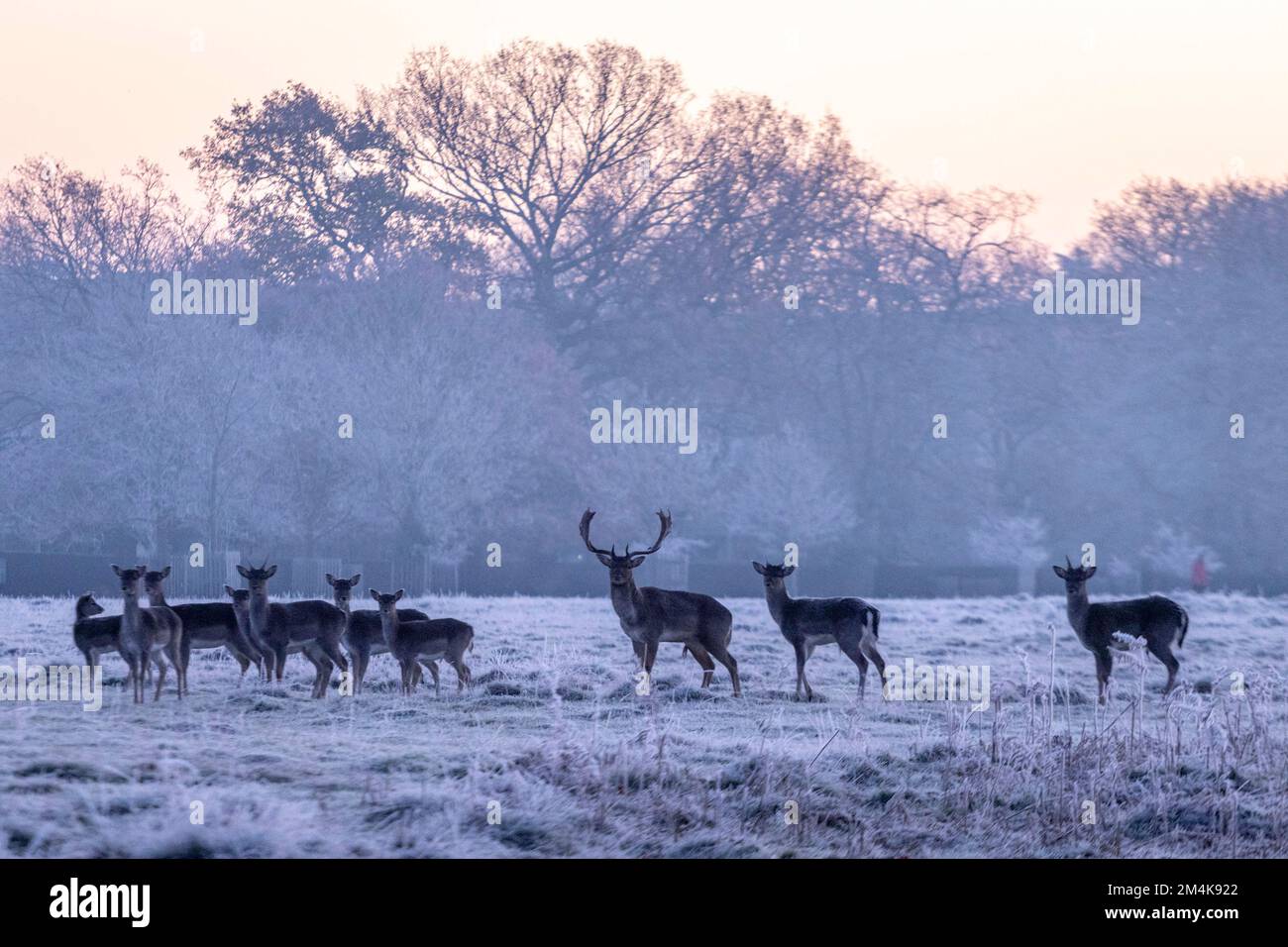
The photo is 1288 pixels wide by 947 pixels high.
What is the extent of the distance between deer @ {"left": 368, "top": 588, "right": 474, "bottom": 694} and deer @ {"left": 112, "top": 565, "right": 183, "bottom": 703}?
76.2 inches

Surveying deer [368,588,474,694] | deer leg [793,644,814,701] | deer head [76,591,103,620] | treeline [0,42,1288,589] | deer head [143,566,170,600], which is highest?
treeline [0,42,1288,589]

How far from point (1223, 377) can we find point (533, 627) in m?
39.2

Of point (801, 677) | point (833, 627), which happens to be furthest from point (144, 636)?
point (833, 627)

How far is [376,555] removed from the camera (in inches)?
2009

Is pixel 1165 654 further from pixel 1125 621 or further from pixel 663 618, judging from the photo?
pixel 663 618

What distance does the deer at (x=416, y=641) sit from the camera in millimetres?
17391

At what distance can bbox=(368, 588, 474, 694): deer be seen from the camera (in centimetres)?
1739

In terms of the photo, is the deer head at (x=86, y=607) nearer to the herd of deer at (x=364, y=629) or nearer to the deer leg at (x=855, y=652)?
the herd of deer at (x=364, y=629)

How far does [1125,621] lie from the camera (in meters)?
19.5

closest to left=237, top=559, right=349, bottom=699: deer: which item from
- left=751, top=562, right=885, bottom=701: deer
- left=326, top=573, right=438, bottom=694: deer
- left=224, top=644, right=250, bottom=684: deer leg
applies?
Answer: left=326, top=573, right=438, bottom=694: deer

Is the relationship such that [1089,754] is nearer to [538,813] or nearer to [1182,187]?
[538,813]

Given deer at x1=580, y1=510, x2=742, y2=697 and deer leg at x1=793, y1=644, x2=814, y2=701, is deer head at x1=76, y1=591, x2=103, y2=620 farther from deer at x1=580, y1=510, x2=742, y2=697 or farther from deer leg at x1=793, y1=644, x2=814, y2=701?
deer leg at x1=793, y1=644, x2=814, y2=701

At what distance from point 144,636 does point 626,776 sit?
610cm
